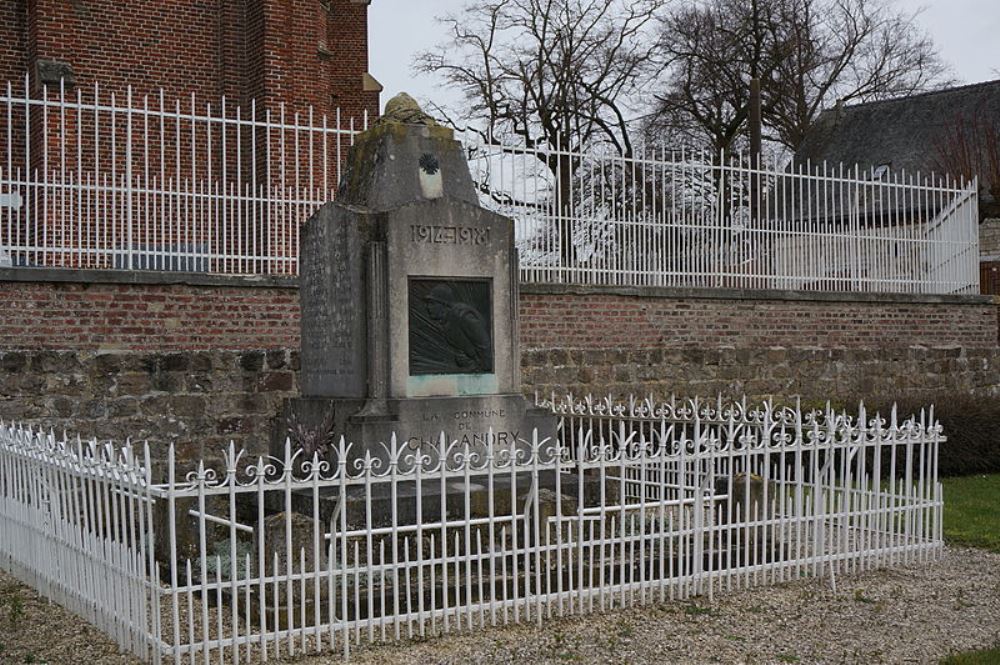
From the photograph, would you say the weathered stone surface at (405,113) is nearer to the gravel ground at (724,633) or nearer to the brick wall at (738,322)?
the gravel ground at (724,633)

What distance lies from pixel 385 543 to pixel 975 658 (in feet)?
10.9

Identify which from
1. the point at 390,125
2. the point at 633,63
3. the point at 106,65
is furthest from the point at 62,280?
the point at 633,63

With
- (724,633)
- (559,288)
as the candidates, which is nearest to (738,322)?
(559,288)

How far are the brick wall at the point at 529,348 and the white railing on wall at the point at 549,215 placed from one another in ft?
1.10

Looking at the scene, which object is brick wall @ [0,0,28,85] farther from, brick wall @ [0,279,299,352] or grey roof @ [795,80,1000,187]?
grey roof @ [795,80,1000,187]

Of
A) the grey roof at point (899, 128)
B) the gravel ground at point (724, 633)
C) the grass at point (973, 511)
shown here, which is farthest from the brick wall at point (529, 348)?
the grey roof at point (899, 128)

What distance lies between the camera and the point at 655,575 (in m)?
7.31

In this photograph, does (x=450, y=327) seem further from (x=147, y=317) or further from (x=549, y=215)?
(x=549, y=215)

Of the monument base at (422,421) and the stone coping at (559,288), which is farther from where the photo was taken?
the stone coping at (559,288)

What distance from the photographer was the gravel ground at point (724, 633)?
5.80 metres

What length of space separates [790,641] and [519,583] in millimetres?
1578

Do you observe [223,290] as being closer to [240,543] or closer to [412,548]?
[240,543]

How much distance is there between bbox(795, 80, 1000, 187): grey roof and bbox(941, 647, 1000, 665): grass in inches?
1022

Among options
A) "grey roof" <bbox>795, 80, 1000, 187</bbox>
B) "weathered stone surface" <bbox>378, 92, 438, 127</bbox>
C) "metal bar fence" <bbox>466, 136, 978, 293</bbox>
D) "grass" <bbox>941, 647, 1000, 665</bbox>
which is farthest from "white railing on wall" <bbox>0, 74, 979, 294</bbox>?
"grey roof" <bbox>795, 80, 1000, 187</bbox>
